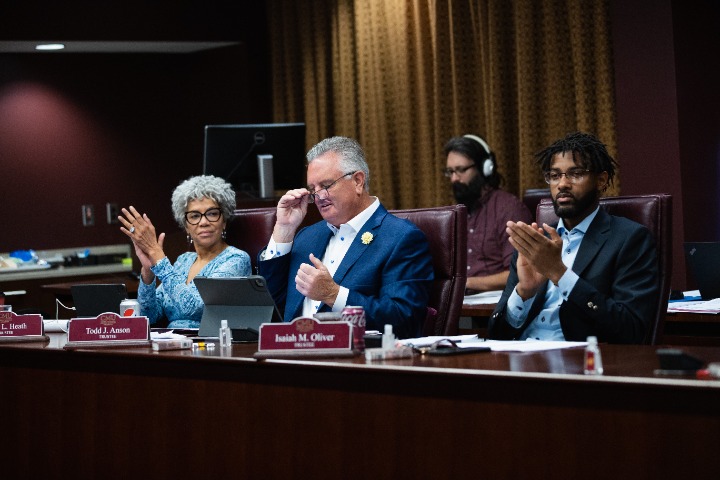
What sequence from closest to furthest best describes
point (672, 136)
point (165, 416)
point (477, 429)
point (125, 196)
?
point (477, 429)
point (165, 416)
point (672, 136)
point (125, 196)

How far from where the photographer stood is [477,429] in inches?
84.0

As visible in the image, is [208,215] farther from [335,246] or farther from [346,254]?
[346,254]

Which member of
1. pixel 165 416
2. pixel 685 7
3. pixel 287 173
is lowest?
pixel 165 416

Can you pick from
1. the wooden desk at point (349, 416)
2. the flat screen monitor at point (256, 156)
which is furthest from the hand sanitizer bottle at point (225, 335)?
the flat screen monitor at point (256, 156)

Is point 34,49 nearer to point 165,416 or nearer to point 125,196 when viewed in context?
point 125,196

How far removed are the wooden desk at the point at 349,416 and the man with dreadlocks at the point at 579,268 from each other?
0.41 meters

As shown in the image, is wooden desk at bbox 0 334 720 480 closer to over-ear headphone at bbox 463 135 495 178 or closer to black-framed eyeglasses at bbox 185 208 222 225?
black-framed eyeglasses at bbox 185 208 222 225

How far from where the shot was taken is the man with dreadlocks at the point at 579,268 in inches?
113

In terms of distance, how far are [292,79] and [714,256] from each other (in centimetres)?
407

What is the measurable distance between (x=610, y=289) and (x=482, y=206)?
82.0 inches

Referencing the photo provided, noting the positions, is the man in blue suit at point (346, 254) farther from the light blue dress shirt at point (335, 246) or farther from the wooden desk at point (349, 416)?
the wooden desk at point (349, 416)

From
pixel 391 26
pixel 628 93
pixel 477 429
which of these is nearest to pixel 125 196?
pixel 391 26

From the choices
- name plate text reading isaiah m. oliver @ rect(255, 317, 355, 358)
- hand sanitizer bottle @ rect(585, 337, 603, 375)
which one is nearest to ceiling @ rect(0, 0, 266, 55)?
name plate text reading isaiah m. oliver @ rect(255, 317, 355, 358)

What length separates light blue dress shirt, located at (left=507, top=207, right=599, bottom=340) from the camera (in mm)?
3074
